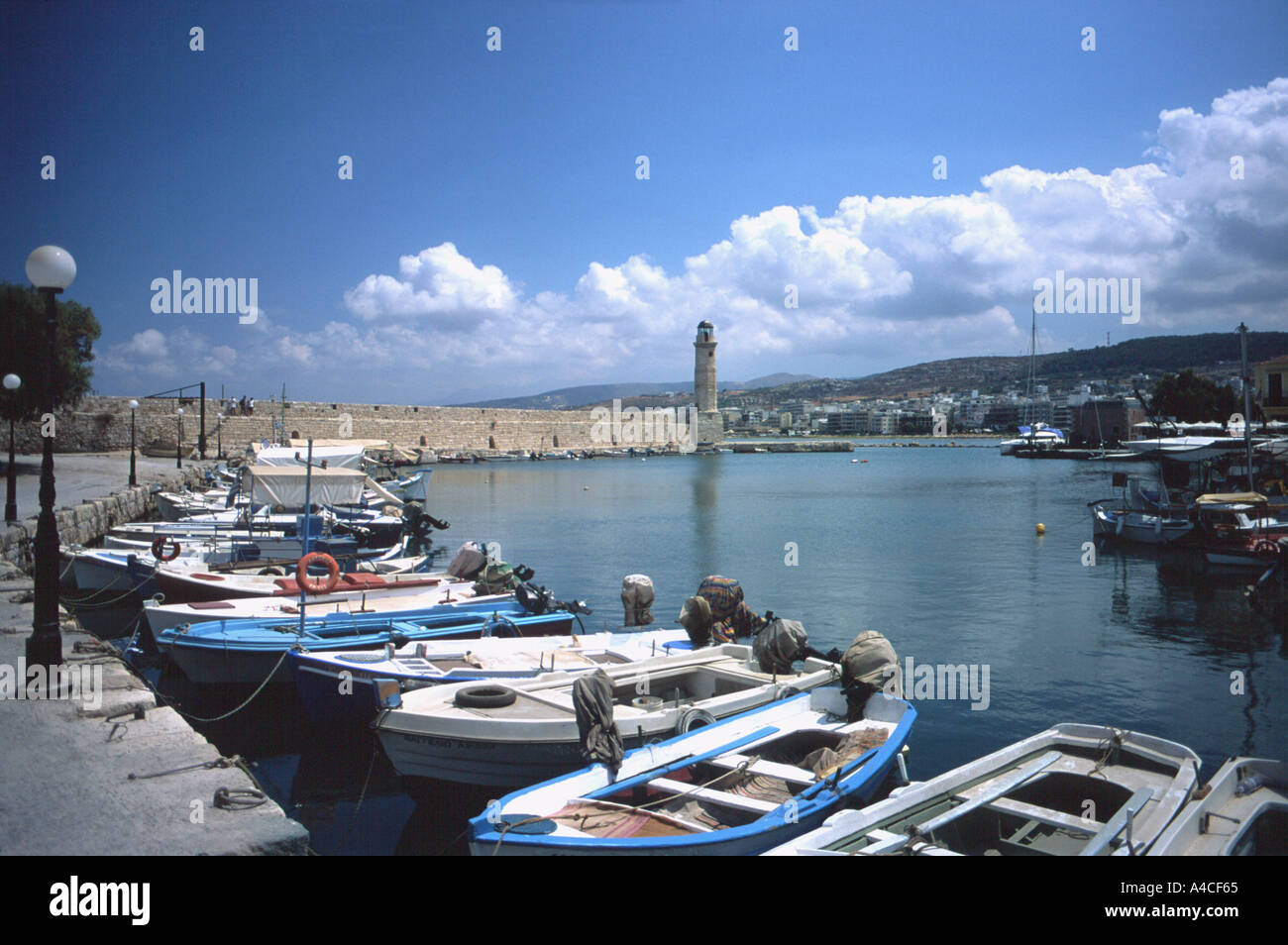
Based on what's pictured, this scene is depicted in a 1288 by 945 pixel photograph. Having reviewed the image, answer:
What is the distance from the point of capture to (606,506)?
38000 mm

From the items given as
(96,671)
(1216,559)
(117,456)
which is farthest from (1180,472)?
(117,456)

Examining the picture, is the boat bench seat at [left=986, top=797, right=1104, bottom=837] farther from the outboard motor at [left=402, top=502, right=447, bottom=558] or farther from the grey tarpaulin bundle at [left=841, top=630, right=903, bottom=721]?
the outboard motor at [left=402, top=502, right=447, bottom=558]

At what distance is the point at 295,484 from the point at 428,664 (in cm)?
916

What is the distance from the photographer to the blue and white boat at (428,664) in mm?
8172

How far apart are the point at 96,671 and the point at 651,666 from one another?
485 cm

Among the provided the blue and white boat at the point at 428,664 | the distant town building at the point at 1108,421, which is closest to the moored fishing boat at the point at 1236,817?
the blue and white boat at the point at 428,664

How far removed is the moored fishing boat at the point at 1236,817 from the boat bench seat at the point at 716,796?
7.38ft

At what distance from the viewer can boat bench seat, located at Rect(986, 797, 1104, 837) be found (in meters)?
5.21

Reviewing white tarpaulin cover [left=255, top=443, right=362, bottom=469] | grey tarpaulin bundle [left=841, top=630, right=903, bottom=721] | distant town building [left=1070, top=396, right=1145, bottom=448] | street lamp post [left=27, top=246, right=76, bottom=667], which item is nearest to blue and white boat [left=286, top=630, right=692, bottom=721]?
street lamp post [left=27, top=246, right=76, bottom=667]

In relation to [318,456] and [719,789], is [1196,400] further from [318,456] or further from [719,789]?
[719,789]

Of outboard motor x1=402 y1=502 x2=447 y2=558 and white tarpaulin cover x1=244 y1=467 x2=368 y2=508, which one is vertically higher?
white tarpaulin cover x1=244 y1=467 x2=368 y2=508

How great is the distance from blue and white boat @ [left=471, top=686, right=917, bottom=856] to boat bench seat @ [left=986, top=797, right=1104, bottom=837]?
969mm
